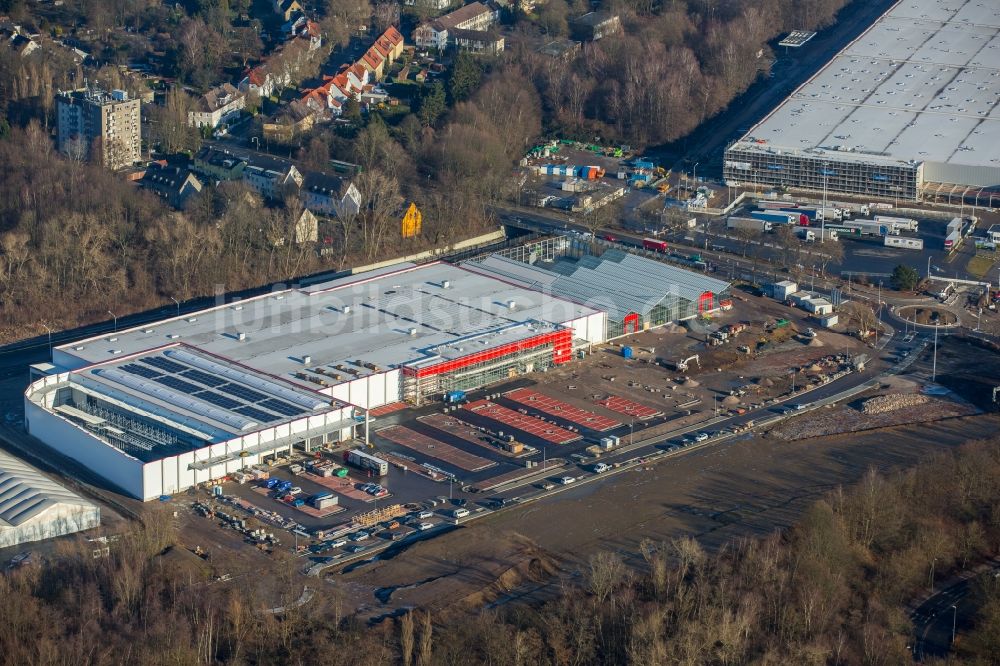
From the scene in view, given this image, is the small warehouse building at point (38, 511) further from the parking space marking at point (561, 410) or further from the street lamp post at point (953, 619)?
the street lamp post at point (953, 619)

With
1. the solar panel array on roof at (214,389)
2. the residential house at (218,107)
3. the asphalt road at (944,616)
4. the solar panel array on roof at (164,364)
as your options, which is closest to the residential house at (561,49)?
the residential house at (218,107)

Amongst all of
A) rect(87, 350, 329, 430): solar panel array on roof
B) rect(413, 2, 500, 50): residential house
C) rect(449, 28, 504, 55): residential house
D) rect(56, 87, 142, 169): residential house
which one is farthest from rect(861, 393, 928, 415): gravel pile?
rect(413, 2, 500, 50): residential house

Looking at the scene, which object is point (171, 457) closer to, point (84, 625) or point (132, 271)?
point (84, 625)

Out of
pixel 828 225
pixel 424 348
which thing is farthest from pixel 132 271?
pixel 828 225

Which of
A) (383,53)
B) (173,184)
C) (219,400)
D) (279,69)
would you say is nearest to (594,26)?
(383,53)

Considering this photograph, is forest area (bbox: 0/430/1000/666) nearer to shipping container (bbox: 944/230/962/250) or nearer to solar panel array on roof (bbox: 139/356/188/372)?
solar panel array on roof (bbox: 139/356/188/372)

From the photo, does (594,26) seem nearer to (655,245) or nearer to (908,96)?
(908,96)
